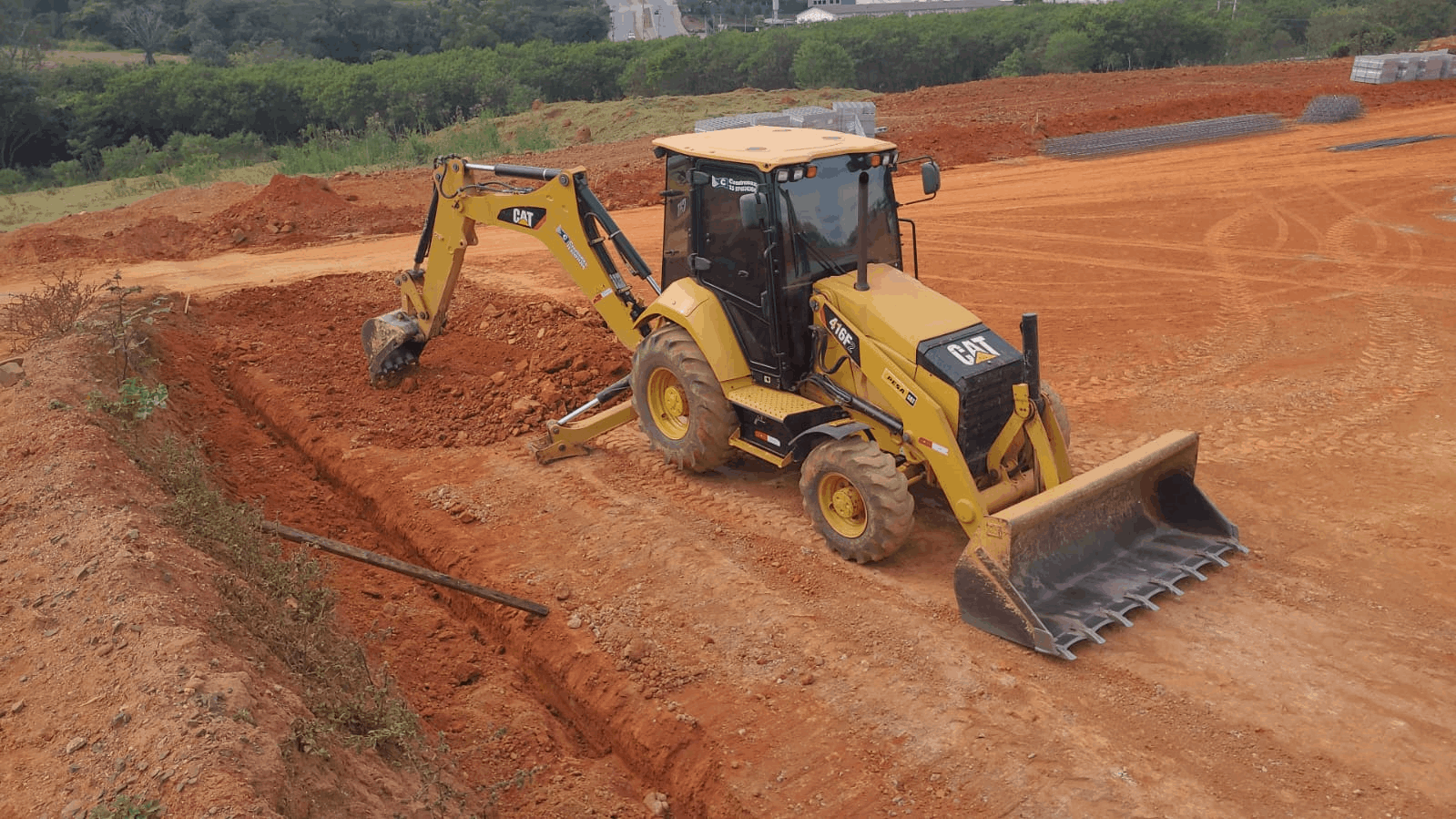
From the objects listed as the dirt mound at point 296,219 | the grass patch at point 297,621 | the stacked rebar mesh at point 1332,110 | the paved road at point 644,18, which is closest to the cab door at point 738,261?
the grass patch at point 297,621

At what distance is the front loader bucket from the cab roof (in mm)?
2831

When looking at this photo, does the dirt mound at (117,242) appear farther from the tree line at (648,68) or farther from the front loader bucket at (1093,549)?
the front loader bucket at (1093,549)

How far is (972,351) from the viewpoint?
23.6 feet

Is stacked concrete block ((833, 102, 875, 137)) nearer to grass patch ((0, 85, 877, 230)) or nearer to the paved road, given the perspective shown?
grass patch ((0, 85, 877, 230))

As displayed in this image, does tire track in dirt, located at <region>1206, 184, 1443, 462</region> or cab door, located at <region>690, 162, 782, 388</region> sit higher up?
cab door, located at <region>690, 162, 782, 388</region>

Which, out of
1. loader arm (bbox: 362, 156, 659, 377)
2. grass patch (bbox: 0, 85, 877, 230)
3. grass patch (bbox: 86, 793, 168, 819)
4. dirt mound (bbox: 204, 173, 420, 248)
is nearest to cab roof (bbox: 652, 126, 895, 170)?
loader arm (bbox: 362, 156, 659, 377)

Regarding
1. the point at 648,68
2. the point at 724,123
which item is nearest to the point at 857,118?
the point at 724,123

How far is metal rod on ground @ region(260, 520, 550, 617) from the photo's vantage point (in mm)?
6555

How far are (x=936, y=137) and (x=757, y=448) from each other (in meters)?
17.0

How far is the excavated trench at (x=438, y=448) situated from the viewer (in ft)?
20.6

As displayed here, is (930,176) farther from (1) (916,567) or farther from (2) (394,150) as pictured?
(2) (394,150)

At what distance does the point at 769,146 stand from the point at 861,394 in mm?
2007

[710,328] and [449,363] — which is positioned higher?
[710,328]

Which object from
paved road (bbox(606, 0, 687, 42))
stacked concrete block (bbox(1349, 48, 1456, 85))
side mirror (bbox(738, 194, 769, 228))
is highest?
paved road (bbox(606, 0, 687, 42))
